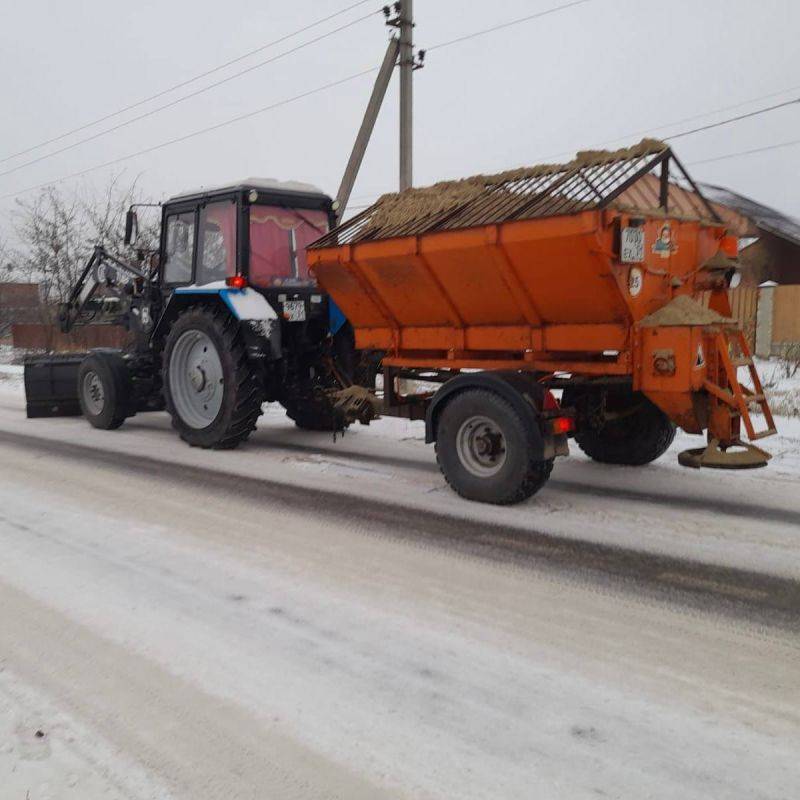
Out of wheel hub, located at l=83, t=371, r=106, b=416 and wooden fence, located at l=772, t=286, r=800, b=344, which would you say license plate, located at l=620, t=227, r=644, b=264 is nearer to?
wheel hub, located at l=83, t=371, r=106, b=416

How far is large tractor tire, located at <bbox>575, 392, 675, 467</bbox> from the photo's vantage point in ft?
19.9

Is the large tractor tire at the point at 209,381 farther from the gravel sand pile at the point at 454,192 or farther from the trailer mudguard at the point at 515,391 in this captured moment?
the trailer mudguard at the point at 515,391

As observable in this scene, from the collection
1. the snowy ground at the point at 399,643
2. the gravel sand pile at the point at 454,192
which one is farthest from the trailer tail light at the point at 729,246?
the snowy ground at the point at 399,643

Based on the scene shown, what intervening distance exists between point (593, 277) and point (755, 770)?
3095mm

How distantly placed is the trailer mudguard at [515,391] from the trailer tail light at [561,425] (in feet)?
0.44

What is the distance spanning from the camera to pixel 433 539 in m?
4.57

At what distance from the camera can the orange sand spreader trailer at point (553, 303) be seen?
15.7ft

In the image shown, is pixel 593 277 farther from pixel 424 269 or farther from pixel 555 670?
pixel 555 670

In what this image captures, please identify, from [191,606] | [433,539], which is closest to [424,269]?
[433,539]

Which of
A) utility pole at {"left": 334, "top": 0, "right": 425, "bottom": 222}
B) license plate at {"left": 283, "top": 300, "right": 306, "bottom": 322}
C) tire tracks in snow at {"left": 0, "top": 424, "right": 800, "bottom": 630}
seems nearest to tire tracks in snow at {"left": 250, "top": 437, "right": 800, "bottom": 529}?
tire tracks in snow at {"left": 0, "top": 424, "right": 800, "bottom": 630}

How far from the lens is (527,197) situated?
518 centimetres

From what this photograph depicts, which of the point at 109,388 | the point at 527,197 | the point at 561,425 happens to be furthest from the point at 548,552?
the point at 109,388

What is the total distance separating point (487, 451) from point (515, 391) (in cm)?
53

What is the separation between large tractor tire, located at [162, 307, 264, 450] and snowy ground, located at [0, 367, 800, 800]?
1632mm
